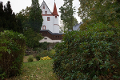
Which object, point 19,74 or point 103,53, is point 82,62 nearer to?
point 103,53

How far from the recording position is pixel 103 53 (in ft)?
10.3

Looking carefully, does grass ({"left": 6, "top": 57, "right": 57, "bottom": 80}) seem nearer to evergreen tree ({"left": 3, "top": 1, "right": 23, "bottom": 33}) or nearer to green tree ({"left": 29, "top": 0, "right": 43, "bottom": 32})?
evergreen tree ({"left": 3, "top": 1, "right": 23, "bottom": 33})

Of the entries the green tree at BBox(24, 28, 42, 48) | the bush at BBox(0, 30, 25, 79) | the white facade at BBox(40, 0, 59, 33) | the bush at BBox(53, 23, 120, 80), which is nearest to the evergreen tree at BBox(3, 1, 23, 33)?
the green tree at BBox(24, 28, 42, 48)

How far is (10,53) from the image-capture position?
614cm

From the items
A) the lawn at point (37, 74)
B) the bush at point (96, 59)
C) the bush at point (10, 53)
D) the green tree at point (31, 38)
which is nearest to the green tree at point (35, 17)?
the green tree at point (31, 38)

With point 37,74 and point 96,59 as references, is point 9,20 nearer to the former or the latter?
point 37,74

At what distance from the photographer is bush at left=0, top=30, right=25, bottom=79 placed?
19.1 feet

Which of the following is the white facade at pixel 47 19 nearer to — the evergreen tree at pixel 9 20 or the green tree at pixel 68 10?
the green tree at pixel 68 10

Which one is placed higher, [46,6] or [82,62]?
[46,6]

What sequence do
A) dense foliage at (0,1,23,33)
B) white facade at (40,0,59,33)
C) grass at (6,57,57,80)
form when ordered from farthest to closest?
white facade at (40,0,59,33)
dense foliage at (0,1,23,33)
grass at (6,57,57,80)

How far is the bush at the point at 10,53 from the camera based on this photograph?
5819 millimetres

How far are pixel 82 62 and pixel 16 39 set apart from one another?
4364 mm

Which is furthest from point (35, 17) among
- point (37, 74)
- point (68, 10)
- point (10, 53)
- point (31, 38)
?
point (10, 53)

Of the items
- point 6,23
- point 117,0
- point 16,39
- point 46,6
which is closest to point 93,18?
point 117,0
